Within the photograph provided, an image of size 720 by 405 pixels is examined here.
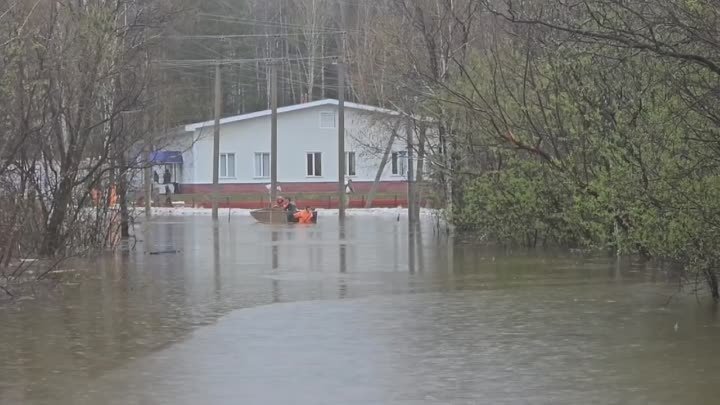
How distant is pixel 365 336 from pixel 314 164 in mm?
52511

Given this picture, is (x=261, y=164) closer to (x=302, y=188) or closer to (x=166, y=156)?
(x=302, y=188)

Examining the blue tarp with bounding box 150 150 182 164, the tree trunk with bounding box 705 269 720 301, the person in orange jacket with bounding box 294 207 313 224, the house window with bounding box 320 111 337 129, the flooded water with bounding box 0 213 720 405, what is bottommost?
the flooded water with bounding box 0 213 720 405

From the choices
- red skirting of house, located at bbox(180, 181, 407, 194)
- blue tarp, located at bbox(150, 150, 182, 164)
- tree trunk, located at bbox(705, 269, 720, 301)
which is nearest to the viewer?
tree trunk, located at bbox(705, 269, 720, 301)

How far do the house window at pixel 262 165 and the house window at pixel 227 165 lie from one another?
136 centimetres

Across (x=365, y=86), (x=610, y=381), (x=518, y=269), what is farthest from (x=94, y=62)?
(x=365, y=86)

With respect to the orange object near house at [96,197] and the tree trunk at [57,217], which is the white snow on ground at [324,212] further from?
the tree trunk at [57,217]

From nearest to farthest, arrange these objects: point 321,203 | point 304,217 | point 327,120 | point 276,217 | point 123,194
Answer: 1. point 123,194
2. point 304,217
3. point 276,217
4. point 321,203
5. point 327,120

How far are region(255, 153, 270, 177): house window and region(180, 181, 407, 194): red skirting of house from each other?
2.19 ft

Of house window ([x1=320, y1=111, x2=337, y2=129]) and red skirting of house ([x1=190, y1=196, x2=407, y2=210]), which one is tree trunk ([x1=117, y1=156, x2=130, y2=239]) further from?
house window ([x1=320, y1=111, x2=337, y2=129])

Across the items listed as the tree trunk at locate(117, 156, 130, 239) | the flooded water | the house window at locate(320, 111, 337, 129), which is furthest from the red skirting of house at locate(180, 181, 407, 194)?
the flooded water

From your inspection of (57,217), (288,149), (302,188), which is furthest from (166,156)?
(57,217)

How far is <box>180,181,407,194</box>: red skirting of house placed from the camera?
64.1 metres

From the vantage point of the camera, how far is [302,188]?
64375 millimetres

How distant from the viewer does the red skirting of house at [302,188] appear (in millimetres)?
Answer: 64125
